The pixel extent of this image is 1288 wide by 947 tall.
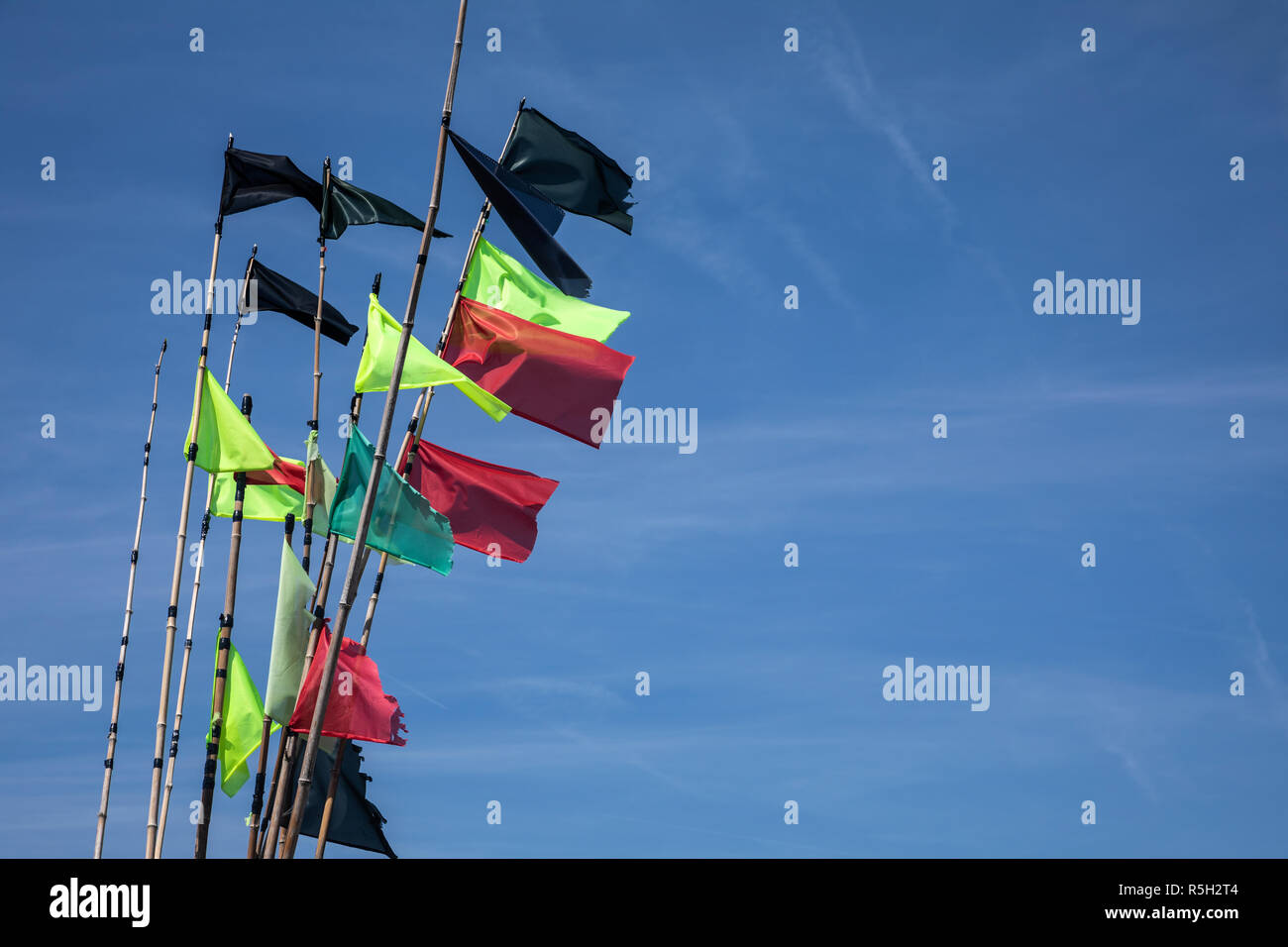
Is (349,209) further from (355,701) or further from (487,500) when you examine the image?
(355,701)

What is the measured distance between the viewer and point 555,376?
19.8 m

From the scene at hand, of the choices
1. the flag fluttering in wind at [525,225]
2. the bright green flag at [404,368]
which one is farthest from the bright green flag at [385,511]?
the flag fluttering in wind at [525,225]

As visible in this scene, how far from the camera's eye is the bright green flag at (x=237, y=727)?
21.0m

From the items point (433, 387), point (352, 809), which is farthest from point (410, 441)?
point (352, 809)

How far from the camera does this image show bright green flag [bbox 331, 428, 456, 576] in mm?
18781

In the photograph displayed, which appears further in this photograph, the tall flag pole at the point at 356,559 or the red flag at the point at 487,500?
the red flag at the point at 487,500

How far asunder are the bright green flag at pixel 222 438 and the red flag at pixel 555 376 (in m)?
3.55

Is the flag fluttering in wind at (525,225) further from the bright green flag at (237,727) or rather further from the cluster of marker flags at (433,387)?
the bright green flag at (237,727)

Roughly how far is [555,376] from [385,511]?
3.12 metres

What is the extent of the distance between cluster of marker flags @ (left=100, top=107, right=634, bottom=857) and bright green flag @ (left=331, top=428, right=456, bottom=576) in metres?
0.02

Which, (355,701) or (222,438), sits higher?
(222,438)
